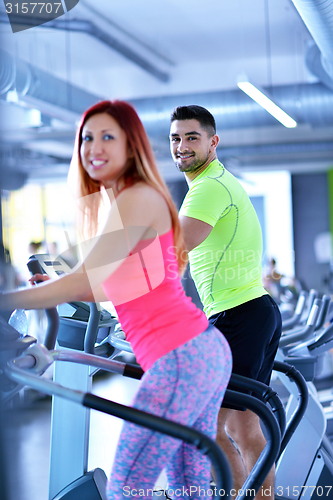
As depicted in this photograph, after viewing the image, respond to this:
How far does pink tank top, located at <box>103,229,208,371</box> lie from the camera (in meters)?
1.11

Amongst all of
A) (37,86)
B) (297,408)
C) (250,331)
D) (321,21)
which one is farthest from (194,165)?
(37,86)

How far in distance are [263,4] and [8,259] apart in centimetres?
497

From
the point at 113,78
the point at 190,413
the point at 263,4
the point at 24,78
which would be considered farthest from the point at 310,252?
the point at 190,413

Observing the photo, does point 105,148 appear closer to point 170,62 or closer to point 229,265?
point 229,265

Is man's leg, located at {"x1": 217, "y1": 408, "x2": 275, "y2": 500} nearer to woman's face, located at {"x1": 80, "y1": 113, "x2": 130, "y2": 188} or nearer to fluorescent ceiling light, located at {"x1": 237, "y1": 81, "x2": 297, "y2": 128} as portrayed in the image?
woman's face, located at {"x1": 80, "y1": 113, "x2": 130, "y2": 188}

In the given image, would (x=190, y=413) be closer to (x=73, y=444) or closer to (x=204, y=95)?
(x=73, y=444)

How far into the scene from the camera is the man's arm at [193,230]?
59.1 inches

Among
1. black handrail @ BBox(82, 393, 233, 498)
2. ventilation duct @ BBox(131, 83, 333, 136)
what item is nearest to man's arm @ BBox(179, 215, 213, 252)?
black handrail @ BBox(82, 393, 233, 498)

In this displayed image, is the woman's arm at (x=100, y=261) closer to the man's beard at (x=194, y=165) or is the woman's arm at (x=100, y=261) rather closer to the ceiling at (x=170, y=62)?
the man's beard at (x=194, y=165)

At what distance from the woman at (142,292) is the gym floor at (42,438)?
35.9 inches

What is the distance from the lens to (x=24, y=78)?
450cm

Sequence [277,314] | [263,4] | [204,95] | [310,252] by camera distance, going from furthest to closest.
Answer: [310,252] → [204,95] → [263,4] → [277,314]

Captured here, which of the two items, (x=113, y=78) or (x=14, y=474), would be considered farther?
(x=113, y=78)

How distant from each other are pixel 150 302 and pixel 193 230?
17.5 inches
